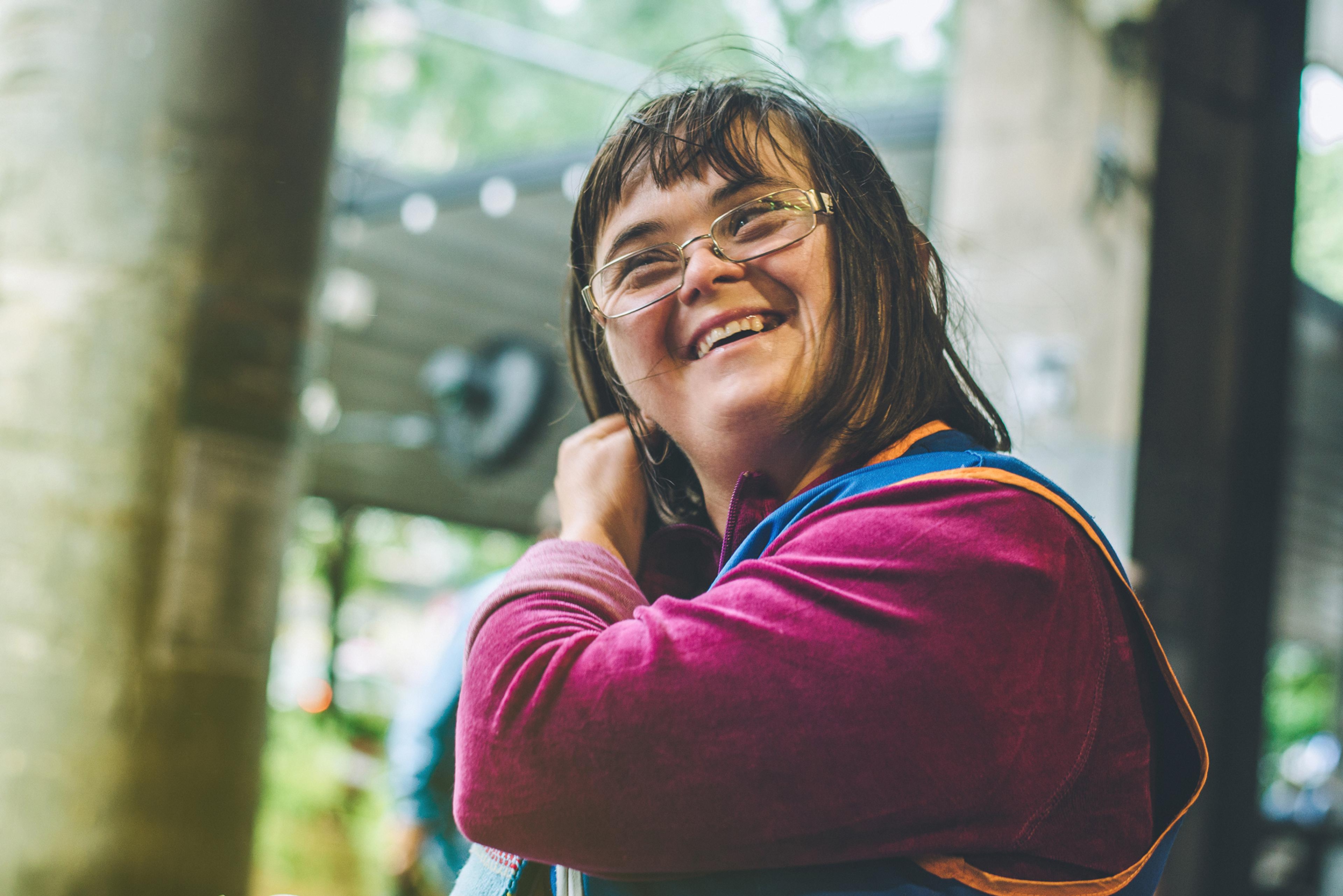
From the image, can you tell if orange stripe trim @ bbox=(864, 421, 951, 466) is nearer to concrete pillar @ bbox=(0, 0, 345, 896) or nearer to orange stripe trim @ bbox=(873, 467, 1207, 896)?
orange stripe trim @ bbox=(873, 467, 1207, 896)

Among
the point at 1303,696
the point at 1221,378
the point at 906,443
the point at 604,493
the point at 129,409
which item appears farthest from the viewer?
the point at 1303,696

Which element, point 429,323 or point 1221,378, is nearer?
point 1221,378

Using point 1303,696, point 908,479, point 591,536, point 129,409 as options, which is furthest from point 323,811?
point 1303,696

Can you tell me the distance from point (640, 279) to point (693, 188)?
0.29 ft

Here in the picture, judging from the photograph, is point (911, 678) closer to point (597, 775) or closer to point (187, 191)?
point (597, 775)

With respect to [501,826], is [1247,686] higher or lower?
lower

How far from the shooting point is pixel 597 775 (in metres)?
0.67

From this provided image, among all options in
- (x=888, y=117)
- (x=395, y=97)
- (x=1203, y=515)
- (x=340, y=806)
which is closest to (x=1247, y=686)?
(x=1203, y=515)

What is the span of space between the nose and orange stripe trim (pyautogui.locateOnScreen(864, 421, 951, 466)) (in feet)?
0.58

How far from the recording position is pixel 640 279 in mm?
922

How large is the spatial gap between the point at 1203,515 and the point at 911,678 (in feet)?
10.5

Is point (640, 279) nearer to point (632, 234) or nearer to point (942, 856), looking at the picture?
point (632, 234)

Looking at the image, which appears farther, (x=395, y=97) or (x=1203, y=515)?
(x=395, y=97)

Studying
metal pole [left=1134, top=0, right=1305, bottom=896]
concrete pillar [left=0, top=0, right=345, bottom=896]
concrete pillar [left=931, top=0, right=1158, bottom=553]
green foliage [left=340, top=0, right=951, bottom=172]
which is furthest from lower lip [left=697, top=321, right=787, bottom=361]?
green foliage [left=340, top=0, right=951, bottom=172]
